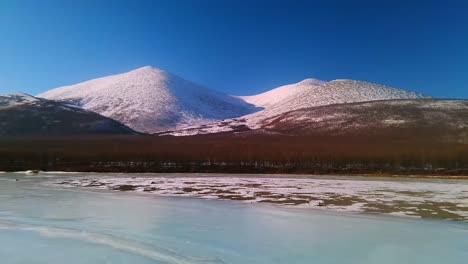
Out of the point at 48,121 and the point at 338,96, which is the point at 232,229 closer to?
the point at 48,121

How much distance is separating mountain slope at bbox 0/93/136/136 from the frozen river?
375ft

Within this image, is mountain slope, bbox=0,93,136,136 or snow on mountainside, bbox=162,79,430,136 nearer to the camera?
mountain slope, bbox=0,93,136,136

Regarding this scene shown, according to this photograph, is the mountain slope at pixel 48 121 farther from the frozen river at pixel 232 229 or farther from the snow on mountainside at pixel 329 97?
the frozen river at pixel 232 229

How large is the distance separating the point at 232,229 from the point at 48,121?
139927mm

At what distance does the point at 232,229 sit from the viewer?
14609 mm

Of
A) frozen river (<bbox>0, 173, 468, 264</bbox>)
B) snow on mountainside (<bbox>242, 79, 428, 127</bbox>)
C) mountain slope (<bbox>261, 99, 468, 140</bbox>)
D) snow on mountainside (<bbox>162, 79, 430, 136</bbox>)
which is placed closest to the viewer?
frozen river (<bbox>0, 173, 468, 264</bbox>)

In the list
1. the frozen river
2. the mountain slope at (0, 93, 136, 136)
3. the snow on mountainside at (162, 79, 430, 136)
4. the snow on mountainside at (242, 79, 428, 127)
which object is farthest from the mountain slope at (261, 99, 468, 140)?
the frozen river

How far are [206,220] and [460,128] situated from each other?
348 feet

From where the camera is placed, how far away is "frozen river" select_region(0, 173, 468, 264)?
10.9 metres

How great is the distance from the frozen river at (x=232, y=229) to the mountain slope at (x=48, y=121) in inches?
4502

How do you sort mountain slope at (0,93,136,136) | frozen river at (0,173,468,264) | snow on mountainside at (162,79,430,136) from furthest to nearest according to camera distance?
1. snow on mountainside at (162,79,430,136)
2. mountain slope at (0,93,136,136)
3. frozen river at (0,173,468,264)

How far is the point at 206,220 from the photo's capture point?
16.3m

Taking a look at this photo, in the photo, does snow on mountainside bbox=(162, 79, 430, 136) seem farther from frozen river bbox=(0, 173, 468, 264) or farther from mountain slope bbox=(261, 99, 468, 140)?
frozen river bbox=(0, 173, 468, 264)

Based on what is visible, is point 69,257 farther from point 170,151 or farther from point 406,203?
point 170,151
